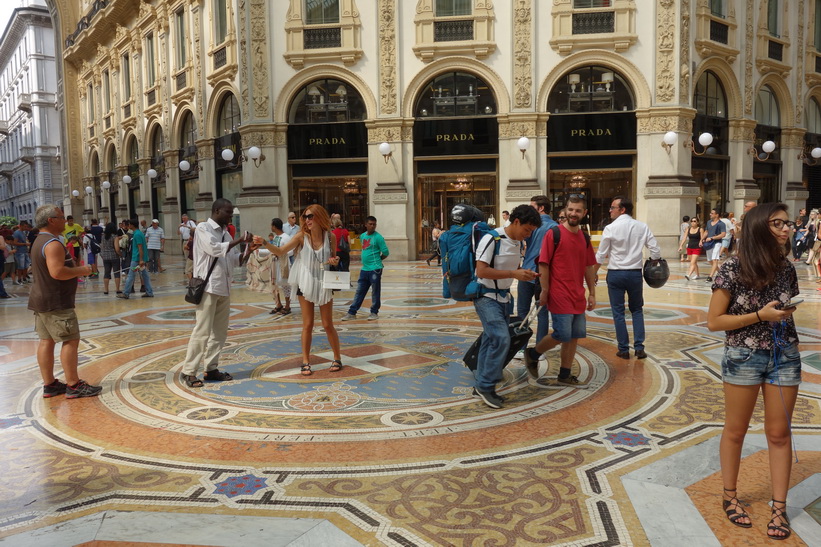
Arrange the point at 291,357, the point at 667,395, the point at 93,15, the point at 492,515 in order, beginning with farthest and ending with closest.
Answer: the point at 93,15 → the point at 291,357 → the point at 667,395 → the point at 492,515

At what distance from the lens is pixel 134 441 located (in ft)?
14.2

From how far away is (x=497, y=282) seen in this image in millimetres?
Answer: 4941

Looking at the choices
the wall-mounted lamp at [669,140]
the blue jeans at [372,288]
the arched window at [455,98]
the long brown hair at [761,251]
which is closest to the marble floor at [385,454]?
the long brown hair at [761,251]

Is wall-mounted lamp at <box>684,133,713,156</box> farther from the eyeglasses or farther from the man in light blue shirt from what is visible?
the eyeglasses

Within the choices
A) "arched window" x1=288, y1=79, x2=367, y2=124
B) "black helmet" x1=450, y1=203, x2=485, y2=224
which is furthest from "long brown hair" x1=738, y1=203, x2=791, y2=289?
"arched window" x1=288, y1=79, x2=367, y2=124

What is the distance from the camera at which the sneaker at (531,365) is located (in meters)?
5.93

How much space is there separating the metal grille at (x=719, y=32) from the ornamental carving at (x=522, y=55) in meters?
6.34

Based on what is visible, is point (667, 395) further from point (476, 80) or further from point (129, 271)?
point (476, 80)

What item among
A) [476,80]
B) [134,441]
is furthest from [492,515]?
[476,80]

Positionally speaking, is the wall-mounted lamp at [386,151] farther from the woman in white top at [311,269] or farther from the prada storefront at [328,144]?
the woman in white top at [311,269]

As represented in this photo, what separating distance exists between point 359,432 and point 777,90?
25218 mm

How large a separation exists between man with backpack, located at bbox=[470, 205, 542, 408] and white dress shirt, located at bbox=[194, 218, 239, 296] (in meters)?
2.46

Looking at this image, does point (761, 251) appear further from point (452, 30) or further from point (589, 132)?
point (452, 30)

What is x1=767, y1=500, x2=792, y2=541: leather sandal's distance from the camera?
285 centimetres
